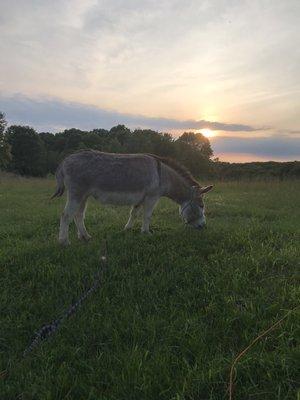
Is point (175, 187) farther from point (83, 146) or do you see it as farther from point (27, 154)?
point (27, 154)

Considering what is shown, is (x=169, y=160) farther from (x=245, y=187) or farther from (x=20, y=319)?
(x=245, y=187)

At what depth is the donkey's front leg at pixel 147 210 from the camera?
26.8 ft

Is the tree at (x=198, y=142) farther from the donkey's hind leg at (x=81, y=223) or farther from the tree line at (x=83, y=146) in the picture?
the donkey's hind leg at (x=81, y=223)

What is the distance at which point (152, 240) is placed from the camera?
24.3 feet

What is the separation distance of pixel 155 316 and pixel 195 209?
4.13 meters

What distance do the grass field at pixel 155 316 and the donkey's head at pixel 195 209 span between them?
672 mm

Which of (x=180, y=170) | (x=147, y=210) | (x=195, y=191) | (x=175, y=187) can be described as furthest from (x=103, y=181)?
(x=195, y=191)

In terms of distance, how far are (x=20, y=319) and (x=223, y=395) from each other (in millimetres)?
2567

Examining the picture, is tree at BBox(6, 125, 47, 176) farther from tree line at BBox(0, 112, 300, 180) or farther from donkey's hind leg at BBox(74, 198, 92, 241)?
donkey's hind leg at BBox(74, 198, 92, 241)

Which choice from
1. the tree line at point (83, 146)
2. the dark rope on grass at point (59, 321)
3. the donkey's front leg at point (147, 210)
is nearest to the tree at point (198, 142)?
the tree line at point (83, 146)

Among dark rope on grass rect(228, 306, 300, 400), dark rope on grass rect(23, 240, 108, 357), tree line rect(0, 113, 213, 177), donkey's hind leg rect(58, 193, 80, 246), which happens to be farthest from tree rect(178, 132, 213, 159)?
dark rope on grass rect(228, 306, 300, 400)

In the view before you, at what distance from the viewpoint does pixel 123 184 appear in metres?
7.75

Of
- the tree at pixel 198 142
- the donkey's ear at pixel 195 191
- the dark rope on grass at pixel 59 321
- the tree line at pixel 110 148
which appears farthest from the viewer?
the tree at pixel 198 142

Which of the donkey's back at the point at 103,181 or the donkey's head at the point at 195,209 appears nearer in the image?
the donkey's back at the point at 103,181
